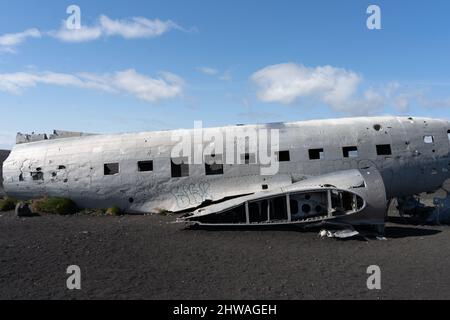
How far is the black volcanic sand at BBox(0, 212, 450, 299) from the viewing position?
8.78m

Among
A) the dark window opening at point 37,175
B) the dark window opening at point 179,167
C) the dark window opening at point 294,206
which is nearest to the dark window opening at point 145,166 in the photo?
the dark window opening at point 179,167

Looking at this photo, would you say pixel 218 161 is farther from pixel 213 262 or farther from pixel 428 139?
Answer: pixel 428 139

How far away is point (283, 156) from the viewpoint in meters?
17.7

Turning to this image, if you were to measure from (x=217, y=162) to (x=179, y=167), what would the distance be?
1.82 m

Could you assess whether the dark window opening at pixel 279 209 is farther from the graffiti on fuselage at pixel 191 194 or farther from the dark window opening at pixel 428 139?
the dark window opening at pixel 428 139

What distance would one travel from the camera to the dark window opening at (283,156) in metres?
17.7

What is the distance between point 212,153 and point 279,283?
9548mm

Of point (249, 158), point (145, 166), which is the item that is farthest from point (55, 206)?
point (249, 158)

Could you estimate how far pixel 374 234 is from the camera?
14383mm

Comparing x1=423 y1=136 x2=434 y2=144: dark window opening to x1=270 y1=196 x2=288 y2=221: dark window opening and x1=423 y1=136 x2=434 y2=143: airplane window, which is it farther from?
x1=270 y1=196 x2=288 y2=221: dark window opening

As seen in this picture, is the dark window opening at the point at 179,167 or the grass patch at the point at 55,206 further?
the grass patch at the point at 55,206

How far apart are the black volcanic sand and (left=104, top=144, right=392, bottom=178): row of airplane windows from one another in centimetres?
304

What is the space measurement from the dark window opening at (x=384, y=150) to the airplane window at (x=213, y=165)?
712cm

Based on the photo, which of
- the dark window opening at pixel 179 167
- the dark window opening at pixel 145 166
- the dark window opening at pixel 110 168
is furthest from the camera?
the dark window opening at pixel 110 168
